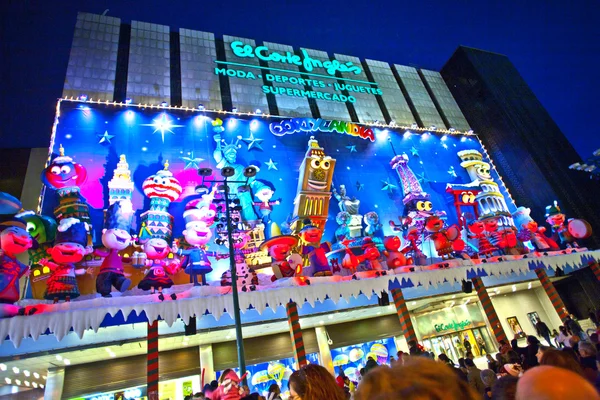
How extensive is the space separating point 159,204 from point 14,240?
5.42 meters

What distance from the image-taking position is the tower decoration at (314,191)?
16.0m

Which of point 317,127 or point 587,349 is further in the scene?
point 317,127

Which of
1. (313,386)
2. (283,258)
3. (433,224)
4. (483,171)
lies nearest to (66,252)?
(283,258)

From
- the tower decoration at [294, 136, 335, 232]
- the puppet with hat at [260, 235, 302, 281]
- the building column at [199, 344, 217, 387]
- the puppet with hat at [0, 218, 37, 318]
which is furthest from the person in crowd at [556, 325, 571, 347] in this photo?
the puppet with hat at [0, 218, 37, 318]

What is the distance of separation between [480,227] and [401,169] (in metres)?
5.48

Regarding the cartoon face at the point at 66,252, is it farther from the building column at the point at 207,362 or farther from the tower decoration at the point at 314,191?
the tower decoration at the point at 314,191

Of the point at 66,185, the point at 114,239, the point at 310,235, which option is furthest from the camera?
the point at 310,235

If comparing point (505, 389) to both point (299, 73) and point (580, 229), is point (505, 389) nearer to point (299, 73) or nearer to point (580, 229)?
point (580, 229)

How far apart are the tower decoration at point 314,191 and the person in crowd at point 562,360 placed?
39.8ft

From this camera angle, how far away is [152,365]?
380 inches

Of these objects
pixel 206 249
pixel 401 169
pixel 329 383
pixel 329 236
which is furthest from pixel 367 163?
pixel 329 383

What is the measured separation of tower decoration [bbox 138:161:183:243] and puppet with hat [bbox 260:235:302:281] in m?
3.93

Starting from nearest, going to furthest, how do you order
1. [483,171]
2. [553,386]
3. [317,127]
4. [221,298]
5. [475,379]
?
[553,386]
[475,379]
[221,298]
[317,127]
[483,171]

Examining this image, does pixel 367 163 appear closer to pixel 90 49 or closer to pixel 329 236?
pixel 329 236
